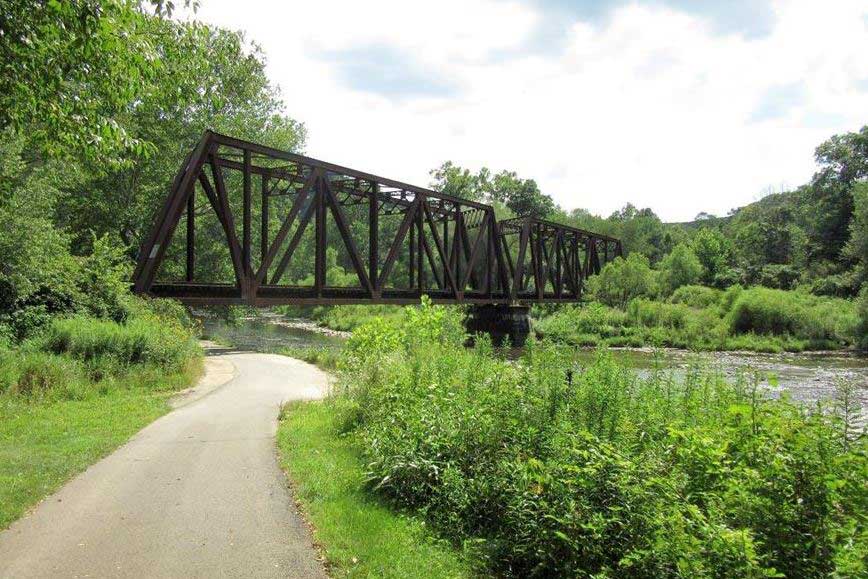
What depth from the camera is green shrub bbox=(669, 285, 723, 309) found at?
52.5 metres

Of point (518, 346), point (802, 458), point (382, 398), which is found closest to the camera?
point (802, 458)

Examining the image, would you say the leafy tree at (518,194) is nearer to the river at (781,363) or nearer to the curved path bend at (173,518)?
the river at (781,363)

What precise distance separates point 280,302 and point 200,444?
9.30 meters

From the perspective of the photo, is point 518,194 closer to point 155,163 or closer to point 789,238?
point 789,238

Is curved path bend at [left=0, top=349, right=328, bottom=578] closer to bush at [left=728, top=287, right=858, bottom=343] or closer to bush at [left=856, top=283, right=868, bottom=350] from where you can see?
bush at [left=856, top=283, right=868, bottom=350]

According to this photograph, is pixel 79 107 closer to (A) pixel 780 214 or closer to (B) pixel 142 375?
(B) pixel 142 375

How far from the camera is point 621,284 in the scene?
54281 millimetres

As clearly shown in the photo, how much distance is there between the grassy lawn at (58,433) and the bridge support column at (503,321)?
26.7m

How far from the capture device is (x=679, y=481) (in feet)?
19.0

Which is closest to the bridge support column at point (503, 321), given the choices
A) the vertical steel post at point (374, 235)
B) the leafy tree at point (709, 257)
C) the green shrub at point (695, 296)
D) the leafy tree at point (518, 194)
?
the vertical steel post at point (374, 235)

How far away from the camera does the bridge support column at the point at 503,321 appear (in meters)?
41.1

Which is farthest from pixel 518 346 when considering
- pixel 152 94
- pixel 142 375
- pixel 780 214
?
pixel 780 214

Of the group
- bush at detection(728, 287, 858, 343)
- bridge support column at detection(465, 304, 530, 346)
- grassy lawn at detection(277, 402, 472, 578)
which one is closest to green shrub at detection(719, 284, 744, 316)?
bush at detection(728, 287, 858, 343)

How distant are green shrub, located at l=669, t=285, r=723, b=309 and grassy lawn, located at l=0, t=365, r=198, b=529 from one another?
4662 cm
